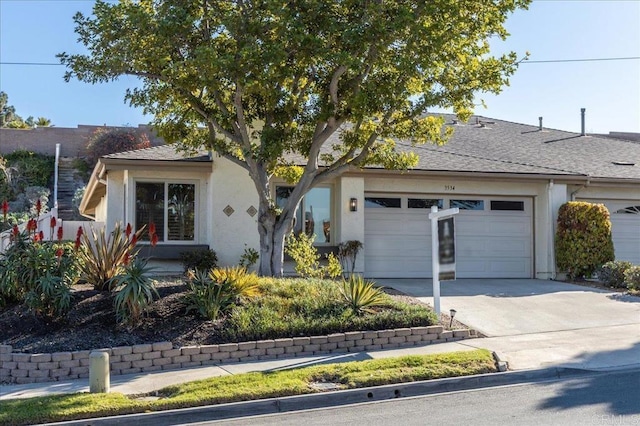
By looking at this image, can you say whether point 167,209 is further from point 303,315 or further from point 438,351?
point 438,351

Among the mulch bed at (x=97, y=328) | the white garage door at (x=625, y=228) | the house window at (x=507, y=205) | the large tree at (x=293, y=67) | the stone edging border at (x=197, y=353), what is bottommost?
the stone edging border at (x=197, y=353)

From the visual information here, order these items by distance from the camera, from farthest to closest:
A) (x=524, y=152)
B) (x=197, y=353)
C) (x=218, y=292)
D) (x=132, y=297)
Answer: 1. (x=524, y=152)
2. (x=218, y=292)
3. (x=132, y=297)
4. (x=197, y=353)

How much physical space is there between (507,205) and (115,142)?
23863 mm

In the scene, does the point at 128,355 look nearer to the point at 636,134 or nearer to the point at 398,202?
the point at 398,202

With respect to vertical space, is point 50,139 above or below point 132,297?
above

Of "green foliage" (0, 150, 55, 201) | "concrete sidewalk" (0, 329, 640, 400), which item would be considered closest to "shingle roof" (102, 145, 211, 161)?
"concrete sidewalk" (0, 329, 640, 400)

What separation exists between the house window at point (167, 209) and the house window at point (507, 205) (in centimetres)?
839

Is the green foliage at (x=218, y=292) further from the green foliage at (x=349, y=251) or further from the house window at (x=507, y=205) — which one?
the house window at (x=507, y=205)

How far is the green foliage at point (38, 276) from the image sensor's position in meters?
10.0

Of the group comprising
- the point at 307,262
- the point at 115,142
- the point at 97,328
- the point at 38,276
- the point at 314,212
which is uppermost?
the point at 115,142

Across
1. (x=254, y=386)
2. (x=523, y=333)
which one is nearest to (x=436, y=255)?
(x=523, y=333)

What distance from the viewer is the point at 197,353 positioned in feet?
31.6

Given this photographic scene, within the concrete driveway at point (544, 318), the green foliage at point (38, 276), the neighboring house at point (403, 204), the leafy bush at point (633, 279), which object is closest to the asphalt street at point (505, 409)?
the concrete driveway at point (544, 318)

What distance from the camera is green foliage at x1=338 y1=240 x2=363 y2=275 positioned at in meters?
16.6
